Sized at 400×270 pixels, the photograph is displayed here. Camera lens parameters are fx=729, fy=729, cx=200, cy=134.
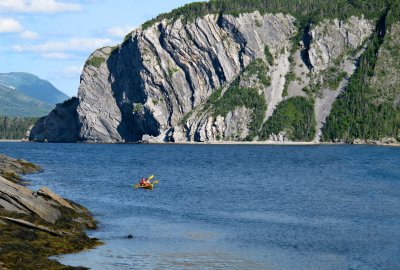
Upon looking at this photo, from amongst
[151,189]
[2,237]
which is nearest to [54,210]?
[2,237]

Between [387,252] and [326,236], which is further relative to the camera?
[326,236]

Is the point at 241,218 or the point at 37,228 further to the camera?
the point at 241,218

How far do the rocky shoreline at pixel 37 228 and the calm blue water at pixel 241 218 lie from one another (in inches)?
70.8

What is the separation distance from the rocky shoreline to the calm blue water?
1.80m

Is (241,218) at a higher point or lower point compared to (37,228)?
lower

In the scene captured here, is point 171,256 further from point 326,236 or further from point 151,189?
point 151,189

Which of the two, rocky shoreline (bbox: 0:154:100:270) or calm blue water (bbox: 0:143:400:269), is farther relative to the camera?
calm blue water (bbox: 0:143:400:269)

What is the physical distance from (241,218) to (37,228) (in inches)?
1083

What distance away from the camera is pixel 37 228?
56.6 m

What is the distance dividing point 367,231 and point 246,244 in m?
14.1

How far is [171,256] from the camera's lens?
185 ft

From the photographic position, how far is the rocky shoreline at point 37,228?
1927 inches

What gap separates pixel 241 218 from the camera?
78062 mm

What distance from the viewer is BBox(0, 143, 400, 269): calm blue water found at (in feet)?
184
